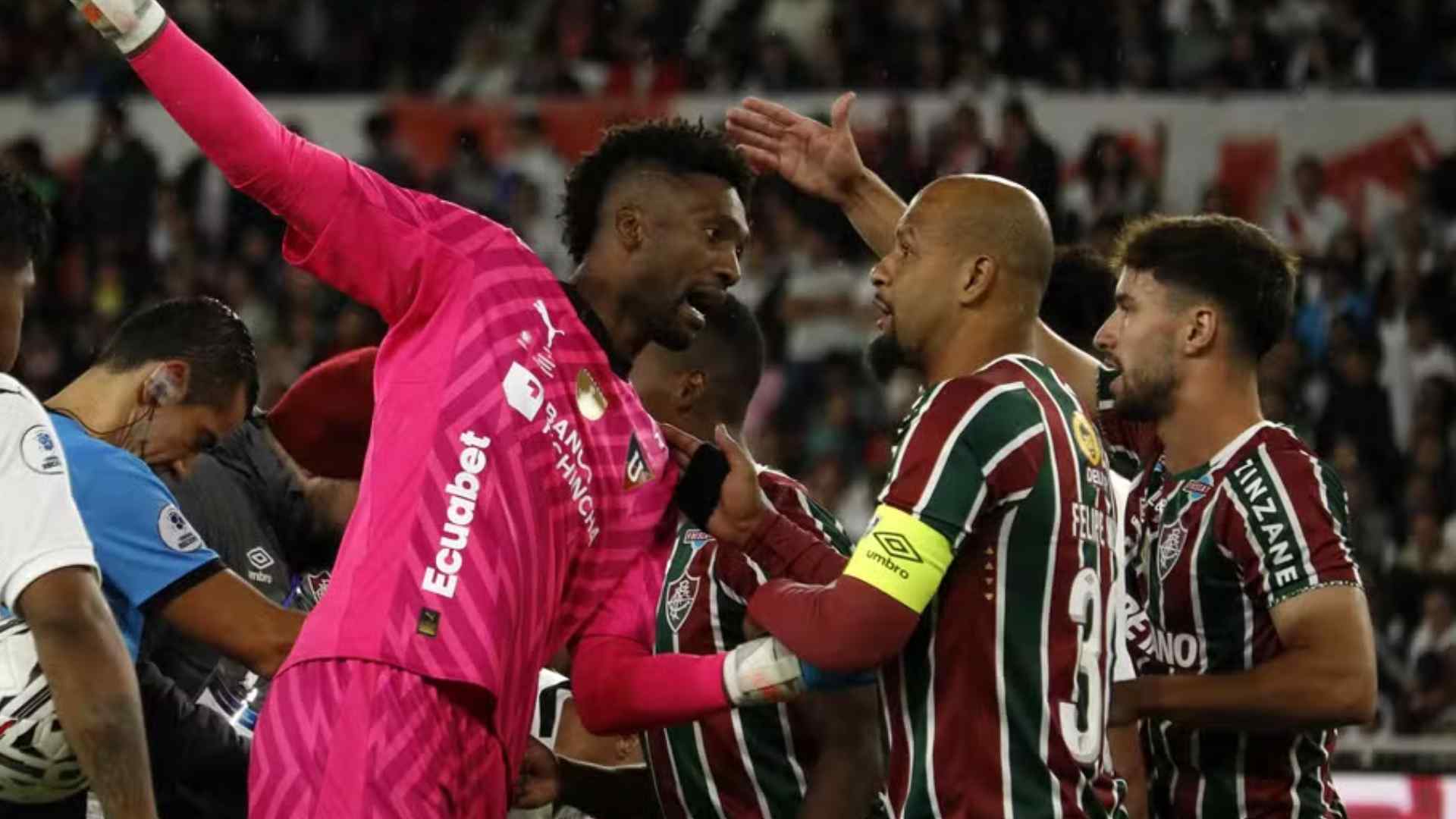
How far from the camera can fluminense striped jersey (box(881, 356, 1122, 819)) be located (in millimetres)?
4105

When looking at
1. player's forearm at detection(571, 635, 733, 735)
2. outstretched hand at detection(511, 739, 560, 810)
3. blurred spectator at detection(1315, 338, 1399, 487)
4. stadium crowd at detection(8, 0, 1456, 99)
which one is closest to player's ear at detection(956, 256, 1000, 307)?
player's forearm at detection(571, 635, 733, 735)

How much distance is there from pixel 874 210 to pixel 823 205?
32.0 feet

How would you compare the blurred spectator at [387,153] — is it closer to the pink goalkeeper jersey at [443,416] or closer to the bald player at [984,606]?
the pink goalkeeper jersey at [443,416]

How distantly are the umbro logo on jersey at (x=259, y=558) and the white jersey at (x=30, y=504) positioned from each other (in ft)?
5.51

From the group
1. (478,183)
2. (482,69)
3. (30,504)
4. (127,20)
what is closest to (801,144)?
(127,20)

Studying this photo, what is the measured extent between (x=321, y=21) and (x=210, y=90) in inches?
584

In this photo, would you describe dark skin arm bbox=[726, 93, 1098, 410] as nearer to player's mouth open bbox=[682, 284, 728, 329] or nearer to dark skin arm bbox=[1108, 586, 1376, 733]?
player's mouth open bbox=[682, 284, 728, 329]

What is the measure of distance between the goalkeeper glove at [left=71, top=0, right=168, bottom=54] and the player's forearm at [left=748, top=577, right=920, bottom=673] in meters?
1.63

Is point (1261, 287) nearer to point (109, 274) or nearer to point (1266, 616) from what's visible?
point (1266, 616)

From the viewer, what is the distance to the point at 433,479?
420cm

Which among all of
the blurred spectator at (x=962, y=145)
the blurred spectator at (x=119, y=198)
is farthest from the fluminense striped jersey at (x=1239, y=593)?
the blurred spectator at (x=119, y=198)

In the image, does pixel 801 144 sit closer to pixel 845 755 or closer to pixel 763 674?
pixel 845 755

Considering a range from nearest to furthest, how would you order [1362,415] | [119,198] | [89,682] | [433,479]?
1. [89,682]
2. [433,479]
3. [1362,415]
4. [119,198]

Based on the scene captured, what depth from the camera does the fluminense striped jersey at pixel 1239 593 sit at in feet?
15.9
